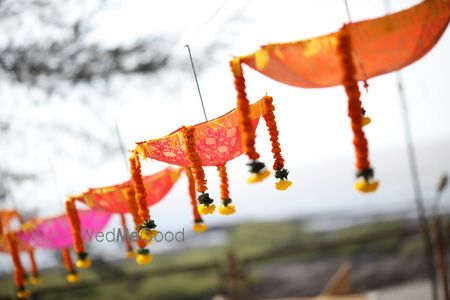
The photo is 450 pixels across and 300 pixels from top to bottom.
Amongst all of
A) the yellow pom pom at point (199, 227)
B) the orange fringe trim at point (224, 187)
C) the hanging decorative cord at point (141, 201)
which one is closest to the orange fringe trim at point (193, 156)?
the orange fringe trim at point (224, 187)

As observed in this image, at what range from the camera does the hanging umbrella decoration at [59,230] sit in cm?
277

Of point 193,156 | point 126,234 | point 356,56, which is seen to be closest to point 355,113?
point 356,56

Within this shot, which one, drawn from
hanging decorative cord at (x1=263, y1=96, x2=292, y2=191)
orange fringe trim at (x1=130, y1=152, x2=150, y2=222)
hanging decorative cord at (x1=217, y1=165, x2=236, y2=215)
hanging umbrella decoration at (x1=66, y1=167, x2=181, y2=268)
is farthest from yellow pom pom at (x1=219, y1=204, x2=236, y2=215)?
hanging umbrella decoration at (x1=66, y1=167, x2=181, y2=268)

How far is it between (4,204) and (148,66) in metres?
2.02

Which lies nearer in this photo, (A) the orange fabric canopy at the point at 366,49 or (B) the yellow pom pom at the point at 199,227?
(A) the orange fabric canopy at the point at 366,49

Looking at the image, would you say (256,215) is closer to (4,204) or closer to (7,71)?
(4,204)

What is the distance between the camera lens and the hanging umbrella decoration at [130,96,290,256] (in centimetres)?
172

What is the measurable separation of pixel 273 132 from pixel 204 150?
0.33 metres

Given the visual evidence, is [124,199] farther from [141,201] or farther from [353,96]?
[353,96]

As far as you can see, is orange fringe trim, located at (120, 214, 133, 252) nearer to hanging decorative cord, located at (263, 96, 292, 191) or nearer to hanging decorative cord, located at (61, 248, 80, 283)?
hanging decorative cord, located at (61, 248, 80, 283)

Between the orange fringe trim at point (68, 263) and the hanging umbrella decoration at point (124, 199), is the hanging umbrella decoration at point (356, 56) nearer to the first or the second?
the hanging umbrella decoration at point (124, 199)

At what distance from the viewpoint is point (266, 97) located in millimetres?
1716

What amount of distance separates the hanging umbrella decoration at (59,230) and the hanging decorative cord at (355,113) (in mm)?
1784

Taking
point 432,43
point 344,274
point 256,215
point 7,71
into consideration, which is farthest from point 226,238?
point 432,43
